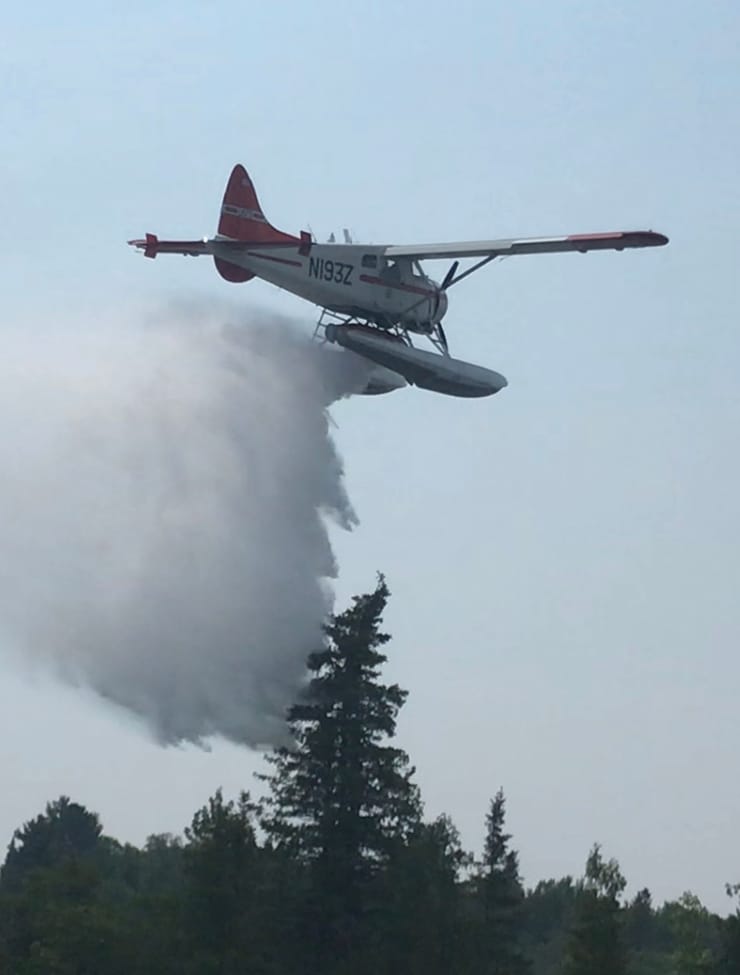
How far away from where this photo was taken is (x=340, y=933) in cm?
4984

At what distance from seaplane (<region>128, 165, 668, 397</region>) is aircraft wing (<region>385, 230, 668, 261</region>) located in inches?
1.2

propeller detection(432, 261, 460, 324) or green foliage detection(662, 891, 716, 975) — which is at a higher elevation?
propeller detection(432, 261, 460, 324)

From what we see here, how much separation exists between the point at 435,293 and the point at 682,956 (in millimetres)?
25569

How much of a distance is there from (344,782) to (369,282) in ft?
36.9

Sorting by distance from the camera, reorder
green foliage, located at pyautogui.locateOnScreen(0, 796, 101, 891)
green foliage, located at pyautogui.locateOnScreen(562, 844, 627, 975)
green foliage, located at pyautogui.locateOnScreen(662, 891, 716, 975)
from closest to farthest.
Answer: green foliage, located at pyautogui.locateOnScreen(562, 844, 627, 975)
green foliage, located at pyautogui.locateOnScreen(662, 891, 716, 975)
green foliage, located at pyautogui.locateOnScreen(0, 796, 101, 891)

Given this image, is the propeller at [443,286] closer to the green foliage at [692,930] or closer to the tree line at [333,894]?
the tree line at [333,894]

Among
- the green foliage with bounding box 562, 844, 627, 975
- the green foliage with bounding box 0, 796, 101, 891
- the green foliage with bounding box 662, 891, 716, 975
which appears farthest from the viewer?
the green foliage with bounding box 0, 796, 101, 891

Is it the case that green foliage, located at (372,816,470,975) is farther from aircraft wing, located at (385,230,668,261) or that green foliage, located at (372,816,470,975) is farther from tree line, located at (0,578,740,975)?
aircraft wing, located at (385,230,668,261)

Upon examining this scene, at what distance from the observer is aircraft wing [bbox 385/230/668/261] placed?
48719mm

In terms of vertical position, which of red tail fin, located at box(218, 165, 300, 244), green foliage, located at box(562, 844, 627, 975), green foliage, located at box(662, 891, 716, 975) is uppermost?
red tail fin, located at box(218, 165, 300, 244)

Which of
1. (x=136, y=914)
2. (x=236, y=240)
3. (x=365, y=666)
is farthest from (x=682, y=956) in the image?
(x=236, y=240)

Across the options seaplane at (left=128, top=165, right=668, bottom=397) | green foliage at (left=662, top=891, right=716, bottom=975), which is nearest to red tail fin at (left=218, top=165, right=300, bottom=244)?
seaplane at (left=128, top=165, right=668, bottom=397)

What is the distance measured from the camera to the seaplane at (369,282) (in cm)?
4788

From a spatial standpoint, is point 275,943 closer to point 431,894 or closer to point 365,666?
point 431,894
